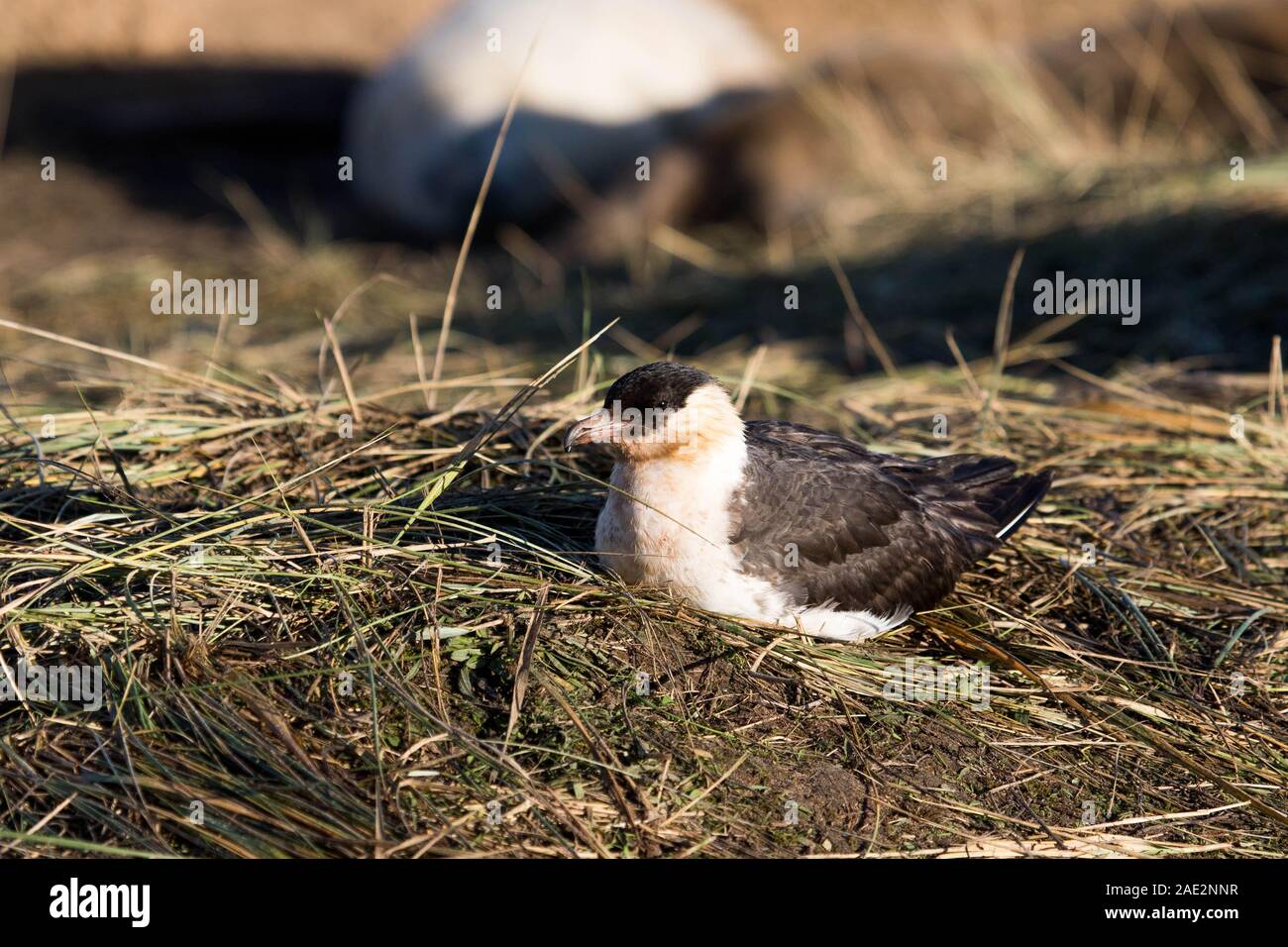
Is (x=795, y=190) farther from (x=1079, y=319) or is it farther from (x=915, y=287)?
(x=1079, y=319)

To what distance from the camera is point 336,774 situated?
2.95 meters

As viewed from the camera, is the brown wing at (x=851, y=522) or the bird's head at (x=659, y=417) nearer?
the bird's head at (x=659, y=417)

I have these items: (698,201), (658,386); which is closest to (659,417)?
(658,386)

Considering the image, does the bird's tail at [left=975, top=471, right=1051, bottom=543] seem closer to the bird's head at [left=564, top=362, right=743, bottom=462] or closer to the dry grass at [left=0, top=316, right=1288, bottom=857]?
the dry grass at [left=0, top=316, right=1288, bottom=857]

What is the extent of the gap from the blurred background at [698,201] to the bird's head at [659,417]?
2535 mm

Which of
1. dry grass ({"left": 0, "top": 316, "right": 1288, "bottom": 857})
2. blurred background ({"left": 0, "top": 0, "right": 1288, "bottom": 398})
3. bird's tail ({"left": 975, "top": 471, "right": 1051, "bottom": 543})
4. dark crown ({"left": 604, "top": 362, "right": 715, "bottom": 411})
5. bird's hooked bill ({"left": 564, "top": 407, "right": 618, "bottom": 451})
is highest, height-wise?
blurred background ({"left": 0, "top": 0, "right": 1288, "bottom": 398})

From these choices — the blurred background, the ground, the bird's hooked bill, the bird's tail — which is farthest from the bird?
the blurred background

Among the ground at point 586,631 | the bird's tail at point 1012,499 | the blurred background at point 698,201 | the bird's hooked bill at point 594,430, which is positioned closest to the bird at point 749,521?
the bird's hooked bill at point 594,430

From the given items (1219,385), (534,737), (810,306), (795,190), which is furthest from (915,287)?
(534,737)

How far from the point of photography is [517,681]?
10.3ft

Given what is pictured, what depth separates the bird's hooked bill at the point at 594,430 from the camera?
3.43 m

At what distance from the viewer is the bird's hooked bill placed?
343 centimetres

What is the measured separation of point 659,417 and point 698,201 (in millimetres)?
5939

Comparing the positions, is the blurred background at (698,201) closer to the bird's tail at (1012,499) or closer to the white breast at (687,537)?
the bird's tail at (1012,499)
